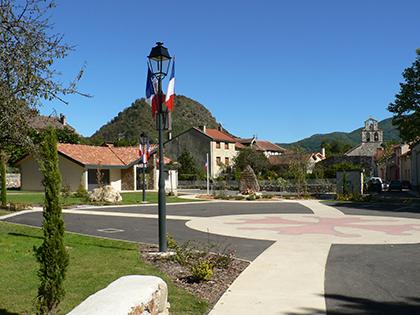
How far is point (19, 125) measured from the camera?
817cm

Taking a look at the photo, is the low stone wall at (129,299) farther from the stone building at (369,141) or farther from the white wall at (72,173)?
the stone building at (369,141)

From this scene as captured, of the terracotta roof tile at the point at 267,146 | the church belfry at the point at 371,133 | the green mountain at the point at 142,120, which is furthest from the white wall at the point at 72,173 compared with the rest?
the church belfry at the point at 371,133

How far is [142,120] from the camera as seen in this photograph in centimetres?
11525

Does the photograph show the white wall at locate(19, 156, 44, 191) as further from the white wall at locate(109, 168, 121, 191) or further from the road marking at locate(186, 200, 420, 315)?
the road marking at locate(186, 200, 420, 315)

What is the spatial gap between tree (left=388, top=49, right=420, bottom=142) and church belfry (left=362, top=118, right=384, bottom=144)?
223ft

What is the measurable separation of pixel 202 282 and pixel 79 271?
2376 mm

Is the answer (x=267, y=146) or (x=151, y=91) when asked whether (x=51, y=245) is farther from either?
(x=267, y=146)

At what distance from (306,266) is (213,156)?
61.6 m

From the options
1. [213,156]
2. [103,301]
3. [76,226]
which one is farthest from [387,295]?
[213,156]

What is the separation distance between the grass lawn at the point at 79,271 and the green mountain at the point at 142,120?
94.1m

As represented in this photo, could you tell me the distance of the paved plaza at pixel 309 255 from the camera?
696cm

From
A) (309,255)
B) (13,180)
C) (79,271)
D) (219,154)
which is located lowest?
(309,255)

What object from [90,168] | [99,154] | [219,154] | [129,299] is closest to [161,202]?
[129,299]

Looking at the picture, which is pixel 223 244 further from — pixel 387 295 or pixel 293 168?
pixel 293 168
